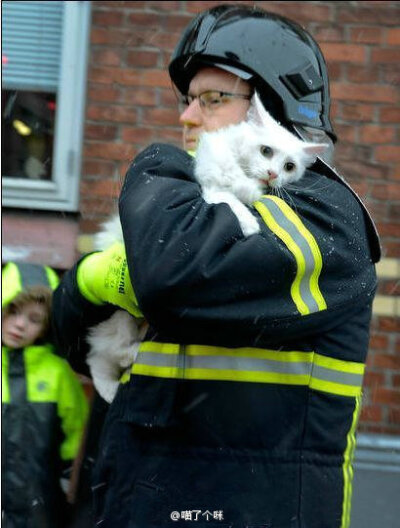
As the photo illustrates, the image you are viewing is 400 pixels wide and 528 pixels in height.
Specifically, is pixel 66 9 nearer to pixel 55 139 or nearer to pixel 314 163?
pixel 55 139

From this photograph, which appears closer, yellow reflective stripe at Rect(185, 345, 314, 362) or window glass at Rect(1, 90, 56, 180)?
yellow reflective stripe at Rect(185, 345, 314, 362)

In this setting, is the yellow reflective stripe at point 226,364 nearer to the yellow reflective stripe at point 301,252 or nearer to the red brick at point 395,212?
the yellow reflective stripe at point 301,252

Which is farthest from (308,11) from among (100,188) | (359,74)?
(100,188)

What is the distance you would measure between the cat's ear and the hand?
21.2 inches

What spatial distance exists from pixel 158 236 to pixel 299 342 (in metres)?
A: 0.42

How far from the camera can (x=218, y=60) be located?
2133 millimetres

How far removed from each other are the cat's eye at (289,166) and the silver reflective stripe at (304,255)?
0.32 metres

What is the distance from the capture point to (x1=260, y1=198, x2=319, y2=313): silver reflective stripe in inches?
69.8

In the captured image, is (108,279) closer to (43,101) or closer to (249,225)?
(249,225)

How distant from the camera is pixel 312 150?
2.16m

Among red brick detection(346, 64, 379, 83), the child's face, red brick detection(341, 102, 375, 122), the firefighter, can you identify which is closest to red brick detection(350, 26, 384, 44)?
red brick detection(346, 64, 379, 83)

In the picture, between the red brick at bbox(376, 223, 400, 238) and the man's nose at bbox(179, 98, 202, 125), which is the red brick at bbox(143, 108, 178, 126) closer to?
the red brick at bbox(376, 223, 400, 238)

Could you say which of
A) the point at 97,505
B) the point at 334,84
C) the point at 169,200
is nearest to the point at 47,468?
the point at 97,505

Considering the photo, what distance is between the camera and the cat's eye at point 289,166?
2.12 m
